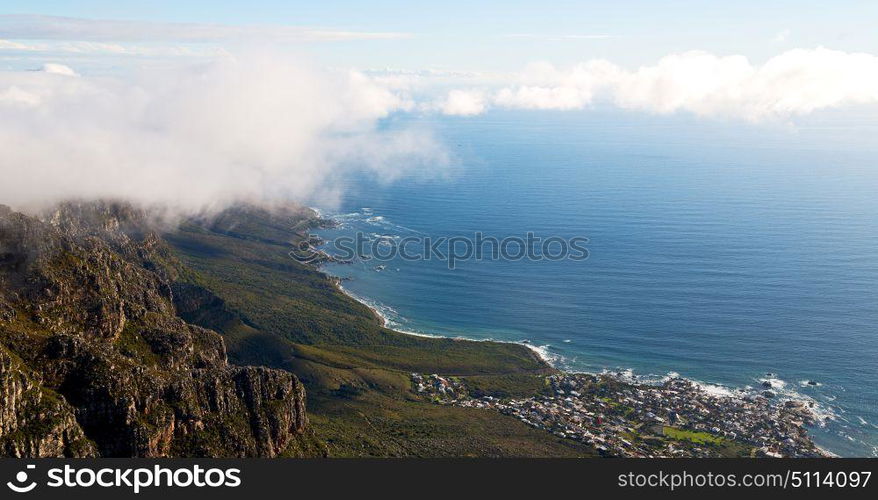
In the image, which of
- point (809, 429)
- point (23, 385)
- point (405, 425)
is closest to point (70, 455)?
point (23, 385)

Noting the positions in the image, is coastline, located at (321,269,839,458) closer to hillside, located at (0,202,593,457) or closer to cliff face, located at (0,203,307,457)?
hillside, located at (0,202,593,457)

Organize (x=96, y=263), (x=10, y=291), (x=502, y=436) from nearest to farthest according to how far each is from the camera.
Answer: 1. (x=10, y=291)
2. (x=96, y=263)
3. (x=502, y=436)

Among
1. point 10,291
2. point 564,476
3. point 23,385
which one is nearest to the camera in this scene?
point 564,476

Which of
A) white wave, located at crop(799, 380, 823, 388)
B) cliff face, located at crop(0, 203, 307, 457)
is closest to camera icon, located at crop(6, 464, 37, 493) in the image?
cliff face, located at crop(0, 203, 307, 457)

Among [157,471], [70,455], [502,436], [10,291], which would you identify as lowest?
[502,436]

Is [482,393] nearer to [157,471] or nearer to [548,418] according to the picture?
[548,418]

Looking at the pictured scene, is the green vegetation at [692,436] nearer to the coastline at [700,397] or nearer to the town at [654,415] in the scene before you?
the town at [654,415]

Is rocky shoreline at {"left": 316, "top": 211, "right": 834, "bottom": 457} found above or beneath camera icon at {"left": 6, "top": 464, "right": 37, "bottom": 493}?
beneath
